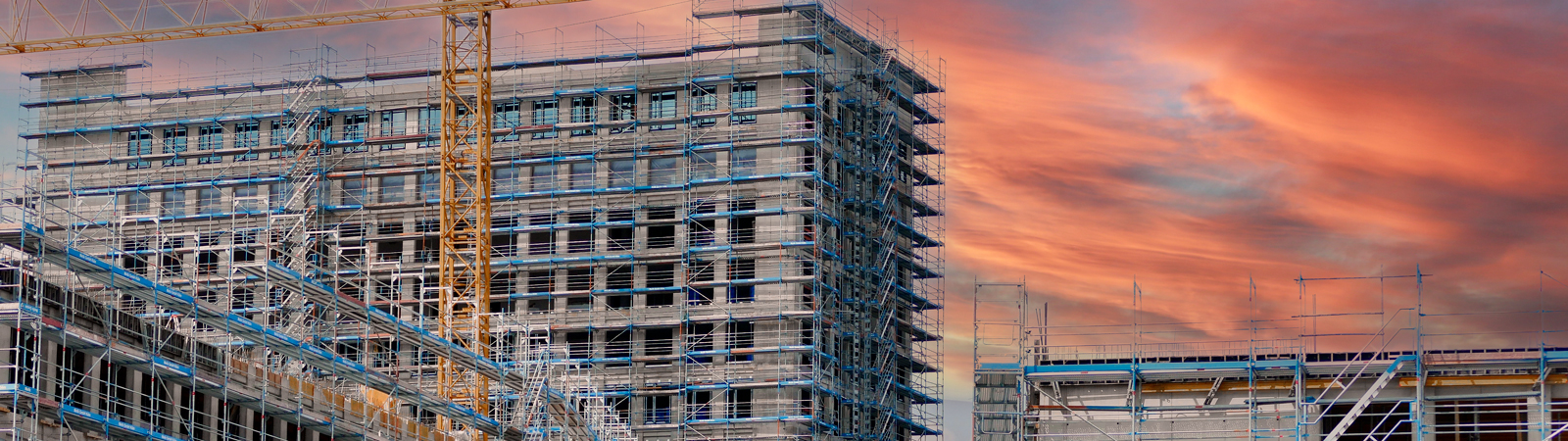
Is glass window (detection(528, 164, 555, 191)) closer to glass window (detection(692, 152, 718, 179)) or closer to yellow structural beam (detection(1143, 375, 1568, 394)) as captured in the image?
glass window (detection(692, 152, 718, 179))

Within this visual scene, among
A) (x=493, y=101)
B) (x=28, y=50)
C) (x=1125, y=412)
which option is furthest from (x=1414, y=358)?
(x=28, y=50)

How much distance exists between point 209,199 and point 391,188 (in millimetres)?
9820

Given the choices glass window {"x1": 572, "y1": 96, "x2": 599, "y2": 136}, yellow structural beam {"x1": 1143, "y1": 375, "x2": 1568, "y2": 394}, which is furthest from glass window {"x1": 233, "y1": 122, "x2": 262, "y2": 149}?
yellow structural beam {"x1": 1143, "y1": 375, "x2": 1568, "y2": 394}

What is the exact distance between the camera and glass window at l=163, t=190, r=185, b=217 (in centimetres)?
Answer: 10288

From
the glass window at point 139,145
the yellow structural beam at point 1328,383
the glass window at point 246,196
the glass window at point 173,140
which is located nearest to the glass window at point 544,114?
the glass window at point 246,196

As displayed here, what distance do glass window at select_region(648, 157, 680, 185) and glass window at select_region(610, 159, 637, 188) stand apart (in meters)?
0.82

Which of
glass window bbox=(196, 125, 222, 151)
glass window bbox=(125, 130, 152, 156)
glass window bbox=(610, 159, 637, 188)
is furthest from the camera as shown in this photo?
glass window bbox=(125, 130, 152, 156)

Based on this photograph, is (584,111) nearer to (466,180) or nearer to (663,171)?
(663,171)

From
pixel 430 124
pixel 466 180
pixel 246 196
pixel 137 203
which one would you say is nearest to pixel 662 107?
pixel 466 180

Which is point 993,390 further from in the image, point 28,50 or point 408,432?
point 28,50

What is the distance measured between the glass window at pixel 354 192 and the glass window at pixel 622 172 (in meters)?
12.6

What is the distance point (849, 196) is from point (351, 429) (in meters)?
38.0

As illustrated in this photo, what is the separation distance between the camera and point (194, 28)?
94.6m

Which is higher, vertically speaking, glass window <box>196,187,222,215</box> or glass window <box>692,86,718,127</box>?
glass window <box>692,86,718,127</box>
